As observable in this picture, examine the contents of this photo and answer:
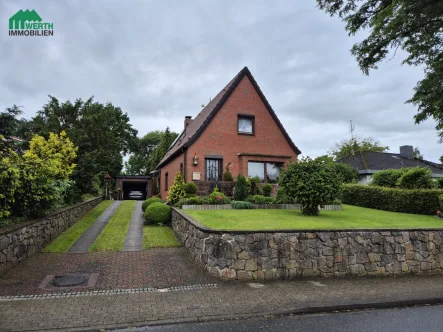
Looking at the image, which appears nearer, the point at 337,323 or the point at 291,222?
the point at 337,323

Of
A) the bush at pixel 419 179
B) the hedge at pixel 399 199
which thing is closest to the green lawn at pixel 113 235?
the hedge at pixel 399 199

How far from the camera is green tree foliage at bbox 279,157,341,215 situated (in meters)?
10.6

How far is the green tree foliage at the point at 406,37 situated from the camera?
12.2m

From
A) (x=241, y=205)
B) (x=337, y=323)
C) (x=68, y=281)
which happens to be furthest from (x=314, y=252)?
(x=241, y=205)

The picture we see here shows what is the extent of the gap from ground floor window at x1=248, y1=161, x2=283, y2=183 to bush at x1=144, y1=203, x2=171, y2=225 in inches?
270

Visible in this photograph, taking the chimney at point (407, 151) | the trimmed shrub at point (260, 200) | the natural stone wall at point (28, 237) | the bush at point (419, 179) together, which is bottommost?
the natural stone wall at point (28, 237)

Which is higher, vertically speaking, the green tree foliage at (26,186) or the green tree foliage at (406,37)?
the green tree foliage at (406,37)

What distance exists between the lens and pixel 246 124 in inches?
741

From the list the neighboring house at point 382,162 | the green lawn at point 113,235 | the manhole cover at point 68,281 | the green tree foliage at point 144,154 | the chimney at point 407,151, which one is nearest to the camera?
the manhole cover at point 68,281

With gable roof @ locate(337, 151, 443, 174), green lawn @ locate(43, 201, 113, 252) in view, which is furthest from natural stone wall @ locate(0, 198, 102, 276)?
gable roof @ locate(337, 151, 443, 174)

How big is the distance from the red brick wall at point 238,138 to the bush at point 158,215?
4.20 metres

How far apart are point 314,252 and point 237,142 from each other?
38.3 feet

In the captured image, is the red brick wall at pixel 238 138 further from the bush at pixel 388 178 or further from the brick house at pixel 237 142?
the bush at pixel 388 178

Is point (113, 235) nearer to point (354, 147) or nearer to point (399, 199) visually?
point (399, 199)
